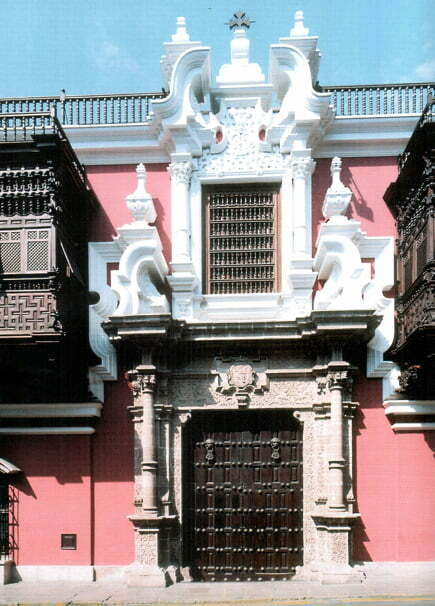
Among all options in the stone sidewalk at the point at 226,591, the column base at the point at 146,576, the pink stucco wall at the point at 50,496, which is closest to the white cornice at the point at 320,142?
the pink stucco wall at the point at 50,496

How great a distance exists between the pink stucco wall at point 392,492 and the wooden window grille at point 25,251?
5.93 meters

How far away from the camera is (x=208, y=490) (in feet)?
43.4

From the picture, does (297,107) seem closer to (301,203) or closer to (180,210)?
(301,203)

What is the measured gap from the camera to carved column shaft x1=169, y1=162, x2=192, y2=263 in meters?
13.5

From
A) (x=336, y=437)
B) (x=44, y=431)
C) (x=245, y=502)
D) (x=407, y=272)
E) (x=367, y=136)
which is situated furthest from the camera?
(x=367, y=136)

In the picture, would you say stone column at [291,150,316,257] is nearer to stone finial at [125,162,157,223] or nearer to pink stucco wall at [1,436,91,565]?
stone finial at [125,162,157,223]

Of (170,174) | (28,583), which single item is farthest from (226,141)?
(28,583)


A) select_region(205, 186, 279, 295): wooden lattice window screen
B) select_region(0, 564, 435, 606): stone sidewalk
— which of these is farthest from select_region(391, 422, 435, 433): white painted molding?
select_region(205, 186, 279, 295): wooden lattice window screen

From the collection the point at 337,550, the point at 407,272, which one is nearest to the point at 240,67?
the point at 407,272

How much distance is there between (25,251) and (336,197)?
17.2ft

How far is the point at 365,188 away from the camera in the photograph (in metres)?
13.8

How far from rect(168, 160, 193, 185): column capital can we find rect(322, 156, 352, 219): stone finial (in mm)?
2477

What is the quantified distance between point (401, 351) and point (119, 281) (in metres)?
4.84

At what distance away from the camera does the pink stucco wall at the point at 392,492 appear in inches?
505
